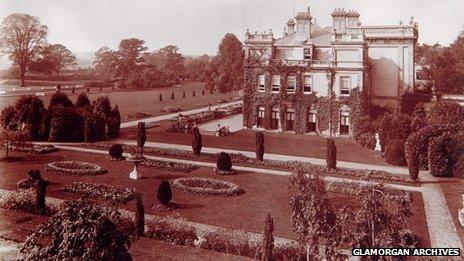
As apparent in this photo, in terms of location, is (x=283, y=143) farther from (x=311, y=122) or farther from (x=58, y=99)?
(x=58, y=99)

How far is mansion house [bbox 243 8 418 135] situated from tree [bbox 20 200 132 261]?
27.7m

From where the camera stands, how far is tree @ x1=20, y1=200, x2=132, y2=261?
27.2 ft

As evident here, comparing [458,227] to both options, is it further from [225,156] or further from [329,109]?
[329,109]

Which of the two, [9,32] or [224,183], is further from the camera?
[9,32]

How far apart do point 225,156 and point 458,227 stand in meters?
12.3

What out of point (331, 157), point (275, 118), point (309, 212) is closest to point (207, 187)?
point (331, 157)

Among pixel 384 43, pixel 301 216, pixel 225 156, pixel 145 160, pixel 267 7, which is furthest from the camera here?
pixel 384 43

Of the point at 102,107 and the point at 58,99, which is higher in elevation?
the point at 58,99

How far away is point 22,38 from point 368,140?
990 inches

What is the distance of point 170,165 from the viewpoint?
24.2 meters

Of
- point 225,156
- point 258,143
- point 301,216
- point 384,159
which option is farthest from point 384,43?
point 301,216

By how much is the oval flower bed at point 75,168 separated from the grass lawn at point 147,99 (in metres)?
10.0

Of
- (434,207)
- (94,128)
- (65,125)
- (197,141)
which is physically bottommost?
(434,207)

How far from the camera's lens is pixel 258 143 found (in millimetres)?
25531
